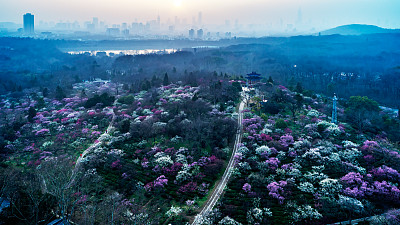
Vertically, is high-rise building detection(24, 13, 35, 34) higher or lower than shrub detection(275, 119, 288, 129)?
higher

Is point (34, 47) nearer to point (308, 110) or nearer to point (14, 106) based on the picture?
point (14, 106)

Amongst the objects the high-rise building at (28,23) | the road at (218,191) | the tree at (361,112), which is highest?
the high-rise building at (28,23)

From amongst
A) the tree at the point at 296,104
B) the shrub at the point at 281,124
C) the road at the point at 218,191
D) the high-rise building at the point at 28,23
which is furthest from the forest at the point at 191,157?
the high-rise building at the point at 28,23

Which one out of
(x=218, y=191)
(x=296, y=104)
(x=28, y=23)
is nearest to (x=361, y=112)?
(x=296, y=104)

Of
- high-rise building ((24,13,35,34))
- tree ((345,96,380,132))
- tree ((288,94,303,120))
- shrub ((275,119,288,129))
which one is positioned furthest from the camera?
high-rise building ((24,13,35,34))

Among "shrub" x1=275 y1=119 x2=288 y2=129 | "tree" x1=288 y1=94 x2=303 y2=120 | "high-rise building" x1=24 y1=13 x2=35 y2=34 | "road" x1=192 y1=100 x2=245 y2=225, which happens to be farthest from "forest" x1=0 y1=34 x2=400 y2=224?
"high-rise building" x1=24 y1=13 x2=35 y2=34

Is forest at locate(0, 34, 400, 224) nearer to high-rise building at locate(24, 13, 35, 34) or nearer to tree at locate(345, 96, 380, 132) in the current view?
tree at locate(345, 96, 380, 132)

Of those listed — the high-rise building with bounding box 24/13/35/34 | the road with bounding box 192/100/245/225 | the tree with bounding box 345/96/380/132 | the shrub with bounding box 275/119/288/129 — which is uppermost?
the high-rise building with bounding box 24/13/35/34

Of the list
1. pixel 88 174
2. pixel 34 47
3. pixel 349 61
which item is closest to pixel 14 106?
pixel 88 174

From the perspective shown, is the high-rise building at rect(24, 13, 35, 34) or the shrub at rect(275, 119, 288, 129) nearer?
the shrub at rect(275, 119, 288, 129)

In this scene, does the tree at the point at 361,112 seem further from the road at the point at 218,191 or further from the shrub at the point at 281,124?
the road at the point at 218,191

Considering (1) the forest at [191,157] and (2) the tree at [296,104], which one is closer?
(1) the forest at [191,157]
